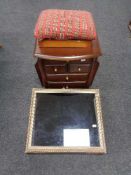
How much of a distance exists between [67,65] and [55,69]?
86 millimetres

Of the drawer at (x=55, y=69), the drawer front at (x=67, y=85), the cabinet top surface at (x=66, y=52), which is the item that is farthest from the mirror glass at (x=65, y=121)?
the cabinet top surface at (x=66, y=52)

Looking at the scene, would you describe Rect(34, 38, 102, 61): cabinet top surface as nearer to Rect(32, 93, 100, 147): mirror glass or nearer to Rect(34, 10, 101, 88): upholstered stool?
Rect(34, 10, 101, 88): upholstered stool

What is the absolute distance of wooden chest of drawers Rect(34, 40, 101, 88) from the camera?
1182 millimetres

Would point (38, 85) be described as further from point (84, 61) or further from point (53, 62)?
point (84, 61)

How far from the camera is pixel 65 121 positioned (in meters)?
1.37

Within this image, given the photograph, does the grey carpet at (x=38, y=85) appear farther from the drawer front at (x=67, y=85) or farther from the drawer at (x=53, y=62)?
the drawer at (x=53, y=62)

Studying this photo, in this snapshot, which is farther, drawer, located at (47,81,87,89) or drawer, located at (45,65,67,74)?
drawer, located at (47,81,87,89)

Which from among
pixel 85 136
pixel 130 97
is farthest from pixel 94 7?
pixel 85 136

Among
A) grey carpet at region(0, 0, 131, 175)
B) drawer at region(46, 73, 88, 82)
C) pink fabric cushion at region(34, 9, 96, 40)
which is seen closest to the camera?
pink fabric cushion at region(34, 9, 96, 40)

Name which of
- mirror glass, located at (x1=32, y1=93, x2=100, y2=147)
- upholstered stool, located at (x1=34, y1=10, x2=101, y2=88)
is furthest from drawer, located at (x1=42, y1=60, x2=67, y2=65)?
mirror glass, located at (x1=32, y1=93, x2=100, y2=147)

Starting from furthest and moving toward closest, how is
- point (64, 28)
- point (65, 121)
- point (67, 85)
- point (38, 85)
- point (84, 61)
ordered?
point (38, 85)
point (67, 85)
point (65, 121)
point (84, 61)
point (64, 28)

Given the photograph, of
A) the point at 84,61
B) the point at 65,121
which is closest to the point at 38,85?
the point at 65,121

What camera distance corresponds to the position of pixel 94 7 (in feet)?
7.55

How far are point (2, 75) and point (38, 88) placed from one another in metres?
0.34
